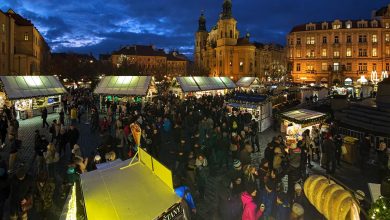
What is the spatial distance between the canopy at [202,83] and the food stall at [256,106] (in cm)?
930

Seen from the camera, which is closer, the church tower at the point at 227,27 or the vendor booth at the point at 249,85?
the vendor booth at the point at 249,85

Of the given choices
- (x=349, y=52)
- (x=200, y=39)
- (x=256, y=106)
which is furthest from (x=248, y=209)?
(x=200, y=39)

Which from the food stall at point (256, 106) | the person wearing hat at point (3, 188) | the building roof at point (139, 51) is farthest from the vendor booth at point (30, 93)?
the building roof at point (139, 51)

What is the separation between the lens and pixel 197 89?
31.8 meters

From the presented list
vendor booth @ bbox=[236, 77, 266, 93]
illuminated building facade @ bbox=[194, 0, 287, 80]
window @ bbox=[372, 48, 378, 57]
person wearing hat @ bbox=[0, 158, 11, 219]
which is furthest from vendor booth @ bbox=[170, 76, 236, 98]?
illuminated building facade @ bbox=[194, 0, 287, 80]

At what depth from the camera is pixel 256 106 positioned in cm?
2019

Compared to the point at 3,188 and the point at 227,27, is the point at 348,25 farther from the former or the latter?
the point at 3,188

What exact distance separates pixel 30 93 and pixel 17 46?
32.2m

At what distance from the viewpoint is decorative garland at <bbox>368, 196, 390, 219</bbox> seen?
3.86 metres

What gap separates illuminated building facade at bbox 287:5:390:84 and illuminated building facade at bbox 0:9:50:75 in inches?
2023

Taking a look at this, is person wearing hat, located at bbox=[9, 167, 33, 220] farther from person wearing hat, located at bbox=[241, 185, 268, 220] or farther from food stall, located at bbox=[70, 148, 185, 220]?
person wearing hat, located at bbox=[241, 185, 268, 220]

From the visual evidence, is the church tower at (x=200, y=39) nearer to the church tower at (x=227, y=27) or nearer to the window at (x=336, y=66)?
the church tower at (x=227, y=27)

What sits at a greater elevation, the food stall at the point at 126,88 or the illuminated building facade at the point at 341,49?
the illuminated building facade at the point at 341,49

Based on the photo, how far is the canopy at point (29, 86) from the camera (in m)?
21.8
